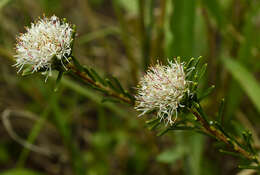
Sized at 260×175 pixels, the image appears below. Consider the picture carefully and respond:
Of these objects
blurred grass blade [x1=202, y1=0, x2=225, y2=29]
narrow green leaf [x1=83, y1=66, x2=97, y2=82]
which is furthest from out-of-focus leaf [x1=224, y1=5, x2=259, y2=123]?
narrow green leaf [x1=83, y1=66, x2=97, y2=82]

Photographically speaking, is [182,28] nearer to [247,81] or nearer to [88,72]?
[247,81]

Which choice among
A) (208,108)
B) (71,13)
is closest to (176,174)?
(208,108)

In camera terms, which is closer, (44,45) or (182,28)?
(44,45)

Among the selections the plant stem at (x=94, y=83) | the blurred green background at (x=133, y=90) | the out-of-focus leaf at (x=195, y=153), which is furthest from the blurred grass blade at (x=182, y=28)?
the plant stem at (x=94, y=83)

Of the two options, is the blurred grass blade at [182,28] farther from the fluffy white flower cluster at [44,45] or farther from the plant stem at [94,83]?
the fluffy white flower cluster at [44,45]

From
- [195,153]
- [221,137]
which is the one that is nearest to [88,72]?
[221,137]

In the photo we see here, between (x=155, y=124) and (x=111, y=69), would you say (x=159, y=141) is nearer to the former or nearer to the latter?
(x=111, y=69)
